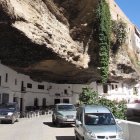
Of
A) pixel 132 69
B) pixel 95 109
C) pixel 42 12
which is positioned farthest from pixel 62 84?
pixel 95 109

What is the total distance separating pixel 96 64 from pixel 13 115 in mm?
15090

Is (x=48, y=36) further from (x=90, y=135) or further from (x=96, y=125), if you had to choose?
(x=90, y=135)

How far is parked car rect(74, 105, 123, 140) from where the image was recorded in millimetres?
14297

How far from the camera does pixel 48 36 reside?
32438 millimetres

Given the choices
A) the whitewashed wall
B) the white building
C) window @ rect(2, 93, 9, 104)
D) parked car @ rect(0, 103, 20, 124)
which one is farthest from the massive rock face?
parked car @ rect(0, 103, 20, 124)

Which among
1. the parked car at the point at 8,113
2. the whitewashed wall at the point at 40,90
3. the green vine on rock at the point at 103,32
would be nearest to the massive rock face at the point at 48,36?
the green vine on rock at the point at 103,32

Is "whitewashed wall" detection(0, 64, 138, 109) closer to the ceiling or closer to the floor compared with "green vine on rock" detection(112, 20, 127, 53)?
closer to the floor

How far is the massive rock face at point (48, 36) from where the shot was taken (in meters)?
28.7

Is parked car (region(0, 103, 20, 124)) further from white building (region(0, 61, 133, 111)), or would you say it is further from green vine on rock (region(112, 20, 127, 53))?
green vine on rock (region(112, 20, 127, 53))

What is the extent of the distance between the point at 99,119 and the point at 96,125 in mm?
612

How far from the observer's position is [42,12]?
32406 mm

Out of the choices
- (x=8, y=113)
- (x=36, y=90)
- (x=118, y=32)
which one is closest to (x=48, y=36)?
(x=8, y=113)

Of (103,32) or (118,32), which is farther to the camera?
(118,32)

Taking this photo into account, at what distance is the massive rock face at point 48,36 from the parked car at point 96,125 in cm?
1286
